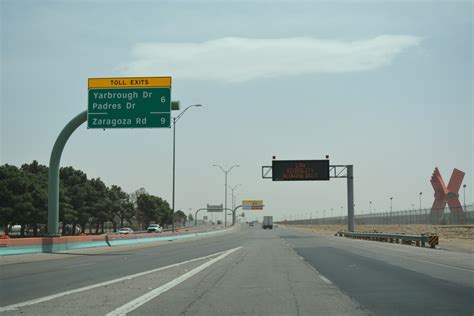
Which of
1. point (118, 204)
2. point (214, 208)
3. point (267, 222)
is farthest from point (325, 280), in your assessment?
point (214, 208)

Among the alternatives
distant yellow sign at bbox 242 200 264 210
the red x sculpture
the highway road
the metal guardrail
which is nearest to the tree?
the metal guardrail

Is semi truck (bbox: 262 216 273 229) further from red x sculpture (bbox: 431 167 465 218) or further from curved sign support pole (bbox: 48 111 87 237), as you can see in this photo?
curved sign support pole (bbox: 48 111 87 237)

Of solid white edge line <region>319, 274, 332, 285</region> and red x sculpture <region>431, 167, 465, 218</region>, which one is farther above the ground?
red x sculpture <region>431, 167, 465, 218</region>

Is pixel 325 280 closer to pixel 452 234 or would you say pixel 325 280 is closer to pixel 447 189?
pixel 452 234

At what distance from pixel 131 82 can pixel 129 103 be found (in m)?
1.34

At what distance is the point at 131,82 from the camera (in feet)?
105

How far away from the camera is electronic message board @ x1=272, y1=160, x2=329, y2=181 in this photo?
60625mm

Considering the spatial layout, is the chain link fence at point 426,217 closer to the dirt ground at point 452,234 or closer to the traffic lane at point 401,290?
the dirt ground at point 452,234

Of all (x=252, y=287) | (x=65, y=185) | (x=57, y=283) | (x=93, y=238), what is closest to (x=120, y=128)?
(x=93, y=238)

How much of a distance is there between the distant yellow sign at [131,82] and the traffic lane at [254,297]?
16.0 meters

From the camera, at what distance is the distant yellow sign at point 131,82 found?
3173cm

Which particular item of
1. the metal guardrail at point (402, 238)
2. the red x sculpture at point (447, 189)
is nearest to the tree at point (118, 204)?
the metal guardrail at point (402, 238)

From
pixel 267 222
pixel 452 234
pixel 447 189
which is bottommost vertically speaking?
pixel 267 222

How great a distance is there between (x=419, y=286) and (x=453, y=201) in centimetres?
11439
